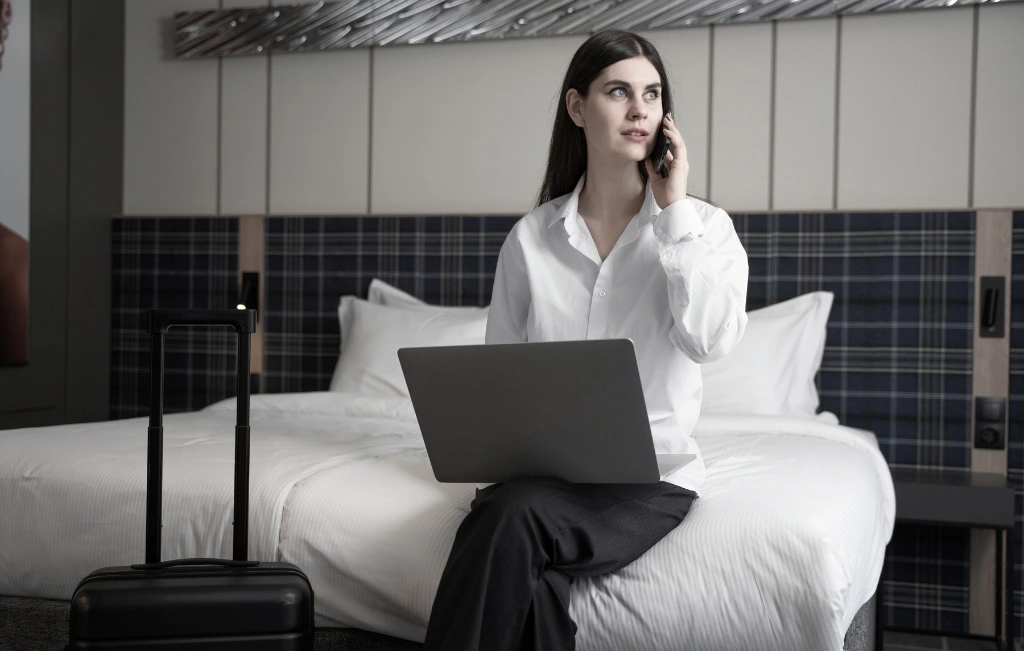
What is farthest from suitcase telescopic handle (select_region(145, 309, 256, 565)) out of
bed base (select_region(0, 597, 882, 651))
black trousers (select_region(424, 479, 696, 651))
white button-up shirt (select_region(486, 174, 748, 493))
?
white button-up shirt (select_region(486, 174, 748, 493))

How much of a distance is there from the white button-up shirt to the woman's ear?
0.48 feet

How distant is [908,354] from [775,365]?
0.52 m

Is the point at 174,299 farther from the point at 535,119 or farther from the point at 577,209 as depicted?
the point at 577,209

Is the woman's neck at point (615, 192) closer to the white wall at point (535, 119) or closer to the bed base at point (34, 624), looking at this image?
the bed base at point (34, 624)

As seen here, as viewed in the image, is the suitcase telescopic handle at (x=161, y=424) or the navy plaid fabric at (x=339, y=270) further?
the navy plaid fabric at (x=339, y=270)

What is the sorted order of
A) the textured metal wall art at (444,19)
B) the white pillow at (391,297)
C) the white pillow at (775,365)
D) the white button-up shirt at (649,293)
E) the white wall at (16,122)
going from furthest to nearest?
the white pillow at (391,297) → the white wall at (16,122) → the textured metal wall art at (444,19) → the white pillow at (775,365) → the white button-up shirt at (649,293)

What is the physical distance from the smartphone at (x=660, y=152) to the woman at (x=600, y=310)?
0.05 feet

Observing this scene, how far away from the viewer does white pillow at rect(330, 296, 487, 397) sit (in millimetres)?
3480

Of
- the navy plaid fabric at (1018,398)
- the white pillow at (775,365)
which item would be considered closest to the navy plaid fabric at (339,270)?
the white pillow at (775,365)

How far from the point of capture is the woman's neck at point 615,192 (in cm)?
214

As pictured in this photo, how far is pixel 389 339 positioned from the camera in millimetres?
3584

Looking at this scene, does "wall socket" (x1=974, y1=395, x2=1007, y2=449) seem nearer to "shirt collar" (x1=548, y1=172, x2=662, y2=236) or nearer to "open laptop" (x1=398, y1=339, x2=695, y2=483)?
"shirt collar" (x1=548, y1=172, x2=662, y2=236)

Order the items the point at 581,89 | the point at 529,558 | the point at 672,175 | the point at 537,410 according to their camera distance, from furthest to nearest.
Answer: the point at 581,89, the point at 672,175, the point at 537,410, the point at 529,558

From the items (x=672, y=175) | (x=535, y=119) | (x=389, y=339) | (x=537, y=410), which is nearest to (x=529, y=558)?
(x=537, y=410)
